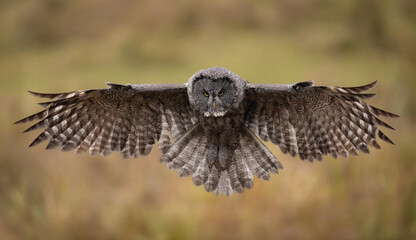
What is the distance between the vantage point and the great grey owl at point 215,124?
101 inches

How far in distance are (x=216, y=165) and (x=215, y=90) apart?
462mm

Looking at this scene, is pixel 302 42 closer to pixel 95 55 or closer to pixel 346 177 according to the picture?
pixel 95 55

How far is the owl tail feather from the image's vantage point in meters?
2.72

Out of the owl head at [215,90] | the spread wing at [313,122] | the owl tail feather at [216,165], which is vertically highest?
the owl head at [215,90]

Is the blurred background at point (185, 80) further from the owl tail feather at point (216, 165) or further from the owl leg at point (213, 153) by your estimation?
the owl leg at point (213, 153)

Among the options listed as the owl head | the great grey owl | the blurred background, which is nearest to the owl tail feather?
the great grey owl

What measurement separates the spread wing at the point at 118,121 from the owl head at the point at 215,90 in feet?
0.87

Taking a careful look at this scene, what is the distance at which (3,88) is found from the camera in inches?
430

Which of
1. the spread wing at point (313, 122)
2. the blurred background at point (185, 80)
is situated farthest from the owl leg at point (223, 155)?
the blurred background at point (185, 80)

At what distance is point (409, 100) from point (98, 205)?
461 cm

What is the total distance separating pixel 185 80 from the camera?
7754 mm

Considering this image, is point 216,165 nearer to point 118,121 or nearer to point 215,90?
point 215,90

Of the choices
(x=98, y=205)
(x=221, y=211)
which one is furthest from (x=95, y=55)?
(x=221, y=211)

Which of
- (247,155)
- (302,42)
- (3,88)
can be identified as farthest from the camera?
(302,42)
